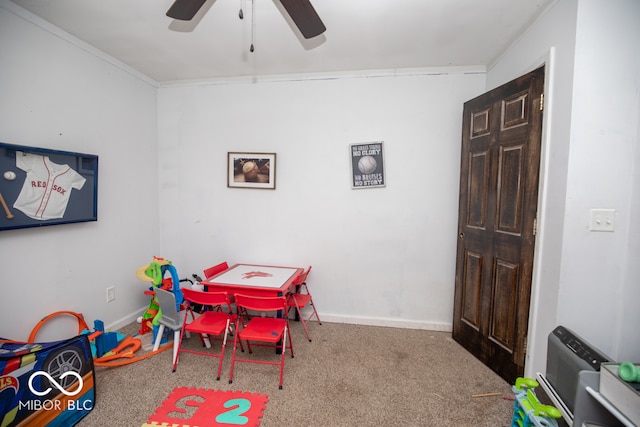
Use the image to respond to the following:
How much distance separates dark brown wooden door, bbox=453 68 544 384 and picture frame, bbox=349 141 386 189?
2.51 ft

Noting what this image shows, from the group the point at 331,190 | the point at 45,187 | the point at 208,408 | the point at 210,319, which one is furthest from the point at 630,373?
the point at 45,187

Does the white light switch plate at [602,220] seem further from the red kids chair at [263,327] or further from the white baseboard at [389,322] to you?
the red kids chair at [263,327]

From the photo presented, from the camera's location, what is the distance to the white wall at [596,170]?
5.13 feet

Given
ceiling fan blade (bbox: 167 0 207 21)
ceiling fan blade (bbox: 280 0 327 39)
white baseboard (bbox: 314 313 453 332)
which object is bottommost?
white baseboard (bbox: 314 313 453 332)

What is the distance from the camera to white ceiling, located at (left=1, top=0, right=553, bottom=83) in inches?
75.8

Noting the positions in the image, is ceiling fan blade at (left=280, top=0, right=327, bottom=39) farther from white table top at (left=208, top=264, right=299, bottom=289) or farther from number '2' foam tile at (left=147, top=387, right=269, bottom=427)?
number '2' foam tile at (left=147, top=387, right=269, bottom=427)

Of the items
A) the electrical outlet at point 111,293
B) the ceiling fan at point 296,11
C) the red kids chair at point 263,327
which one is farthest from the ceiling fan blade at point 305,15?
the electrical outlet at point 111,293

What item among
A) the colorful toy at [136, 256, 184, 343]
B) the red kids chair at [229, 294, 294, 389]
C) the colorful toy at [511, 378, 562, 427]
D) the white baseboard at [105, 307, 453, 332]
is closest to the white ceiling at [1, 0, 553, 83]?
the colorful toy at [136, 256, 184, 343]

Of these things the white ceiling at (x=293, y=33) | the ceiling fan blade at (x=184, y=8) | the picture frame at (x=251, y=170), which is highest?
the white ceiling at (x=293, y=33)

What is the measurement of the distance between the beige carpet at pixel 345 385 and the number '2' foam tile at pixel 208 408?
54mm

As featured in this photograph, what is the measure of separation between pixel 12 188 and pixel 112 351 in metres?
1.46

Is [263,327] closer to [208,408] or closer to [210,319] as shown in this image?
[210,319]

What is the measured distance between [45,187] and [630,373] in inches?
140

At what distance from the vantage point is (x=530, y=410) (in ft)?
4.49
